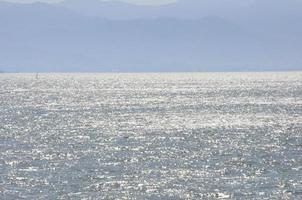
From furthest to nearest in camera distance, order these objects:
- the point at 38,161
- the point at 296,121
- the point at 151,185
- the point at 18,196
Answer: the point at 296,121
the point at 38,161
the point at 151,185
the point at 18,196

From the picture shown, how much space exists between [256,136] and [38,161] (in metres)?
41.5

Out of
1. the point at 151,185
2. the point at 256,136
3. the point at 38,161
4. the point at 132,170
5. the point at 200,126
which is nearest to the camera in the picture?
the point at 151,185

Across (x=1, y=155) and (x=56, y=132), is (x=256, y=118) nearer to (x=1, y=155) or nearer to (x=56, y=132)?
(x=56, y=132)

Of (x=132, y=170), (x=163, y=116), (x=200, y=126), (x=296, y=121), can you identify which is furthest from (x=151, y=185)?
(x=163, y=116)

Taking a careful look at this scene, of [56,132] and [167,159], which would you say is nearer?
[167,159]

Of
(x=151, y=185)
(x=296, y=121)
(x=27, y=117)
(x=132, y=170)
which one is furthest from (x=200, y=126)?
(x=151, y=185)

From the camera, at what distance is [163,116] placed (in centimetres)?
16712

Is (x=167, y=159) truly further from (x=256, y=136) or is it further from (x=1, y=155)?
(x=256, y=136)

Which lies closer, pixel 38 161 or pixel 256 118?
pixel 38 161

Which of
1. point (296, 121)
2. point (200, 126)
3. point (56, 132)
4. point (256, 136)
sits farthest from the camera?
point (296, 121)

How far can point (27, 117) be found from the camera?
16925 cm

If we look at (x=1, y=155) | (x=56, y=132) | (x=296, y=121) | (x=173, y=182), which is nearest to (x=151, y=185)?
(x=173, y=182)

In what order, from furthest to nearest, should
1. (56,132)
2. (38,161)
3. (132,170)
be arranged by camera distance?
(56,132), (38,161), (132,170)

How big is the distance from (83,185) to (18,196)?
736 cm
